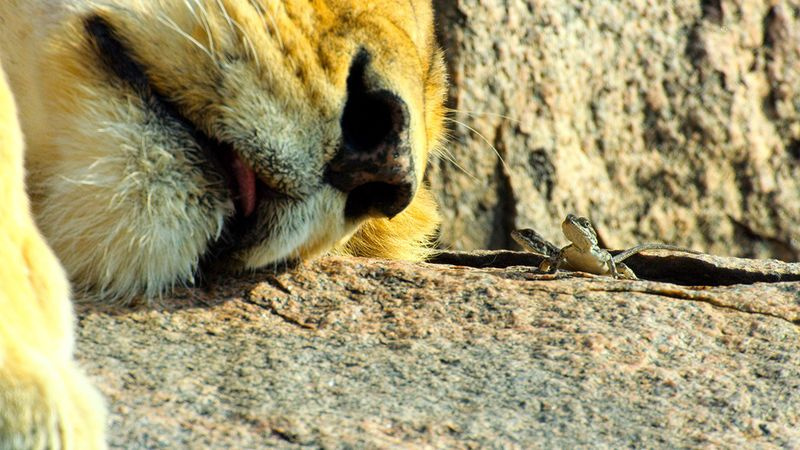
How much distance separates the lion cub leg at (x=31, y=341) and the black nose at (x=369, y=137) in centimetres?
61

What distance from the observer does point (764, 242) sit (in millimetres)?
4801

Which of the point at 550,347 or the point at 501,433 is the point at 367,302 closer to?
the point at 550,347

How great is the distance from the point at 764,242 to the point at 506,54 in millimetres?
1301

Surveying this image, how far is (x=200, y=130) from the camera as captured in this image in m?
2.18

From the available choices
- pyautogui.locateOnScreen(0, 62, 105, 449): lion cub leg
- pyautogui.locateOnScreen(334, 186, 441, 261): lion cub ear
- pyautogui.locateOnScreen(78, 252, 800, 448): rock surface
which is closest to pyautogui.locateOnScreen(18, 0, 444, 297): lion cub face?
pyautogui.locateOnScreen(78, 252, 800, 448): rock surface

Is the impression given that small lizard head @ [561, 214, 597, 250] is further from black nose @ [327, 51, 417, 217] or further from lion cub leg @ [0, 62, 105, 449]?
lion cub leg @ [0, 62, 105, 449]

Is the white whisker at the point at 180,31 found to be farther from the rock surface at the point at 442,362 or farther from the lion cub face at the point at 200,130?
the rock surface at the point at 442,362

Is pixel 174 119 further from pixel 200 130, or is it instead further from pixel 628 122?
pixel 628 122

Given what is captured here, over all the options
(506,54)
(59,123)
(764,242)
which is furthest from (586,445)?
(764,242)

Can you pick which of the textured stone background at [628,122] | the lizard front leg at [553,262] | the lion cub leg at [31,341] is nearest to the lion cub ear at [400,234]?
the lizard front leg at [553,262]

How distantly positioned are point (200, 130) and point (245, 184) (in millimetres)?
136

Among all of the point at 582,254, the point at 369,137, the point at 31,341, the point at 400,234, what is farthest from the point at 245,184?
the point at 582,254

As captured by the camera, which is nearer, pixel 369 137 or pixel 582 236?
pixel 369 137

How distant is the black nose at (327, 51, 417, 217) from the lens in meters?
2.23
